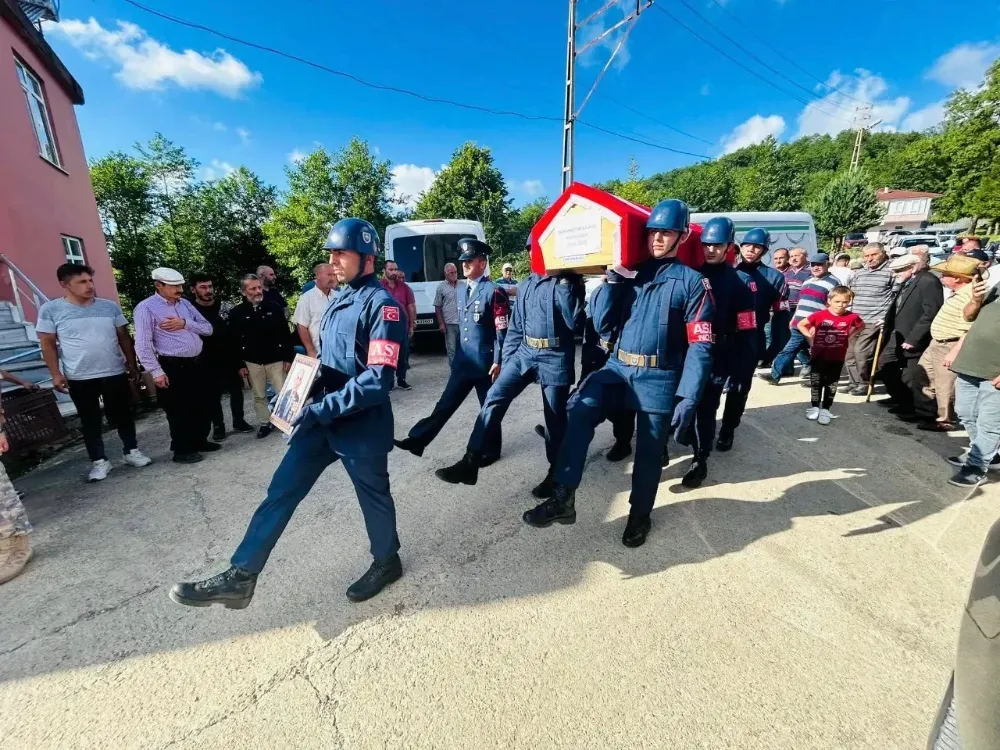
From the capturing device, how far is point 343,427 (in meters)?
2.18

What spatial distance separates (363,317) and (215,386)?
11.7ft

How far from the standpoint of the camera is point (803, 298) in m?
5.87

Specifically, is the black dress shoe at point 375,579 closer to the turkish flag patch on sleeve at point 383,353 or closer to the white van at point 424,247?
the turkish flag patch on sleeve at point 383,353

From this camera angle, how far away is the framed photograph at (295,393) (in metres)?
2.06

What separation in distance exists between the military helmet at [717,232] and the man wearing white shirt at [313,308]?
11.9 feet

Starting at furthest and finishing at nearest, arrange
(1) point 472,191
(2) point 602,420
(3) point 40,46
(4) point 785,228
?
1. (1) point 472,191
2. (4) point 785,228
3. (3) point 40,46
4. (2) point 602,420

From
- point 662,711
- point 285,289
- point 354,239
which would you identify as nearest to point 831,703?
point 662,711

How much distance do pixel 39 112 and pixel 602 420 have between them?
559 inches

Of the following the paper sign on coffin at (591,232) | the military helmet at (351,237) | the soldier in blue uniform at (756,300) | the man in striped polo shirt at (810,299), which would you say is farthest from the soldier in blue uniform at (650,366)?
the man in striped polo shirt at (810,299)

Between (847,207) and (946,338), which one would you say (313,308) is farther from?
(847,207)

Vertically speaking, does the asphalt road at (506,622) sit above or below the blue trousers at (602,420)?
below

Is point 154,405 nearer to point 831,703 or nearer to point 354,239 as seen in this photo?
point 354,239

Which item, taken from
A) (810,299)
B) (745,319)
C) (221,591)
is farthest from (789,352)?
(221,591)

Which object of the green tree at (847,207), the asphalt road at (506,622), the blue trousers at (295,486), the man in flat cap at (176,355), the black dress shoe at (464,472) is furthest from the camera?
the green tree at (847,207)
